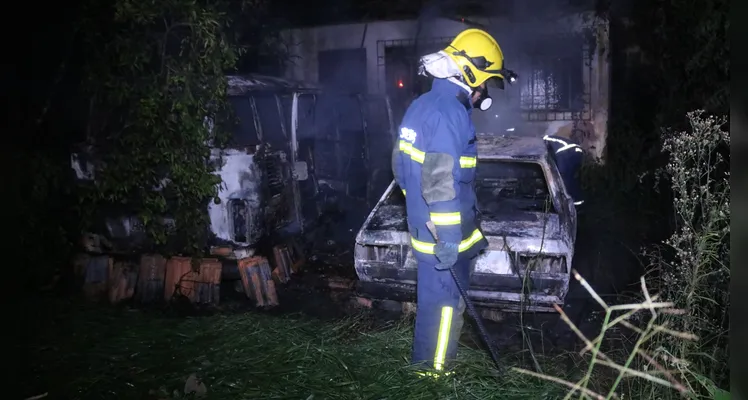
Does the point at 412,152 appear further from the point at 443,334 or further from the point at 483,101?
the point at 443,334

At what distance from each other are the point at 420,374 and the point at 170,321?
2.25 m

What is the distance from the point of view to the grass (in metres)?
3.56

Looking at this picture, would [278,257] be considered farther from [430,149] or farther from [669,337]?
[669,337]

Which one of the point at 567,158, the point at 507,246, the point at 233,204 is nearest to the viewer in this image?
the point at 507,246

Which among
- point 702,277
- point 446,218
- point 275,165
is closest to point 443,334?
point 446,218

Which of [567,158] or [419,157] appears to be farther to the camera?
[567,158]

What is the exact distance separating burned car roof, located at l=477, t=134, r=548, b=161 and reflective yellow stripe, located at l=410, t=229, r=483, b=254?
148cm

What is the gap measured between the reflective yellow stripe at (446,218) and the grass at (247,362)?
935 mm

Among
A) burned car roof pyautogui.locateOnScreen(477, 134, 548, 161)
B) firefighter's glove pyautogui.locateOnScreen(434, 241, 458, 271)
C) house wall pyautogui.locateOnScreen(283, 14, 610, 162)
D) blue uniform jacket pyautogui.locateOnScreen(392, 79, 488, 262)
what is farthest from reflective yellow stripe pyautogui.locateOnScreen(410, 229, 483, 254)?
house wall pyautogui.locateOnScreen(283, 14, 610, 162)

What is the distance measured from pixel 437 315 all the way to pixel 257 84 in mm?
3719

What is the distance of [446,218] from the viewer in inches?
135

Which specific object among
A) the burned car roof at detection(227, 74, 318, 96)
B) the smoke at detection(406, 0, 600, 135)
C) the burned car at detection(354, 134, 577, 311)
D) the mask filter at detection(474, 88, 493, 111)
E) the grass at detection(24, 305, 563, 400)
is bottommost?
the grass at detection(24, 305, 563, 400)

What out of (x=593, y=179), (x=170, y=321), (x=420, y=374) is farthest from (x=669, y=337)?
(x=593, y=179)

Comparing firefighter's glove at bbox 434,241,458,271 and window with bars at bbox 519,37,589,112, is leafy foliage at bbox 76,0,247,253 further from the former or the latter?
window with bars at bbox 519,37,589,112
